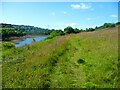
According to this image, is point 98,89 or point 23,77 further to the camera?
point 23,77

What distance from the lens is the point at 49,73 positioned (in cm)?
1521

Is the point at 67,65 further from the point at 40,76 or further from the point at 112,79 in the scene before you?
the point at 112,79

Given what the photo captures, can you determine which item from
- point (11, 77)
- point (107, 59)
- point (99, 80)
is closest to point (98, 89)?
point (99, 80)

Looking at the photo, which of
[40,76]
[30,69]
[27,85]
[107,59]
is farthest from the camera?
[107,59]

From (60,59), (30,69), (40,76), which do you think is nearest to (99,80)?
(40,76)

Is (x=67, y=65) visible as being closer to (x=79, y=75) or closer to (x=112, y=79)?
(x=79, y=75)

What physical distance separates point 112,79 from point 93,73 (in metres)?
1.66

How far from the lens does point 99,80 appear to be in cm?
1267

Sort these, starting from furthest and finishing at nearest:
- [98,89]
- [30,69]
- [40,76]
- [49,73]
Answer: [30,69] → [49,73] → [40,76] → [98,89]

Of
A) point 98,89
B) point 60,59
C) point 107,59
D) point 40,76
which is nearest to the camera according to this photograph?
point 98,89

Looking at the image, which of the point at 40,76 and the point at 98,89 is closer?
the point at 98,89

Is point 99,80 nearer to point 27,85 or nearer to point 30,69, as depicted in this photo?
point 27,85

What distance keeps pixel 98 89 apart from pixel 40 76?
12.3 feet

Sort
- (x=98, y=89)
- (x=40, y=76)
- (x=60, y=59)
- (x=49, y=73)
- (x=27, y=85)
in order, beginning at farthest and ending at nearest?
(x=60, y=59), (x=49, y=73), (x=40, y=76), (x=27, y=85), (x=98, y=89)
